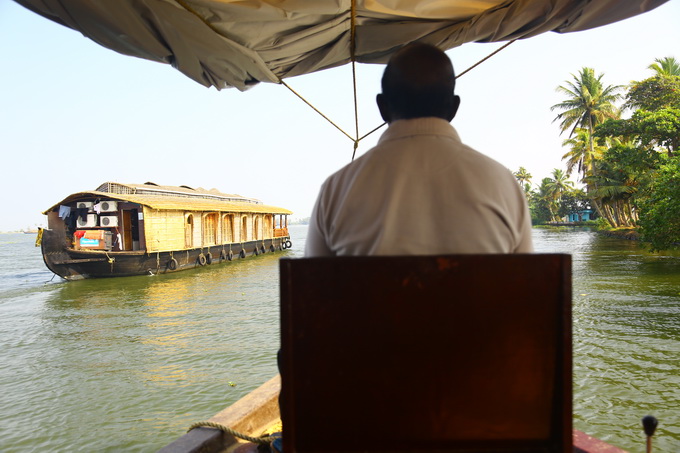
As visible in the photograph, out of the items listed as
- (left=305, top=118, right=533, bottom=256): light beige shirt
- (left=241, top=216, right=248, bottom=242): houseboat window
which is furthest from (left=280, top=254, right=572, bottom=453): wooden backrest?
(left=241, top=216, right=248, bottom=242): houseboat window

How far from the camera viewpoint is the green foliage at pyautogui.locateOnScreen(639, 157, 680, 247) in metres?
14.2

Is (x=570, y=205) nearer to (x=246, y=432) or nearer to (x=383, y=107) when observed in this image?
(x=246, y=432)

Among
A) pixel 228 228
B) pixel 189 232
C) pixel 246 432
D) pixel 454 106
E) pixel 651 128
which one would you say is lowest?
pixel 246 432

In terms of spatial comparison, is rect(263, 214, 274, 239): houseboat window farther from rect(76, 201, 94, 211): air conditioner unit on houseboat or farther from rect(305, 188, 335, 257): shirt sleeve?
rect(305, 188, 335, 257): shirt sleeve

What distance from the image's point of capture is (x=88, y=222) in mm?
18891

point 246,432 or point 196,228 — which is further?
point 196,228

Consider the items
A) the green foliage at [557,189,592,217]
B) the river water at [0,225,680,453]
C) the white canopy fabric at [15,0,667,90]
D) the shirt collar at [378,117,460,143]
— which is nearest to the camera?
the shirt collar at [378,117,460,143]

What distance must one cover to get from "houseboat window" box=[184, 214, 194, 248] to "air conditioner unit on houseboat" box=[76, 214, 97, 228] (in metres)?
3.67

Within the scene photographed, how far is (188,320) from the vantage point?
11.1 m

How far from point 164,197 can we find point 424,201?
79.0 feet

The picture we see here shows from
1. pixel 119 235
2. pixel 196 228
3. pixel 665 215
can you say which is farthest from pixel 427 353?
pixel 196 228

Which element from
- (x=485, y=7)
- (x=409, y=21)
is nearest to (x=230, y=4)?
(x=409, y=21)

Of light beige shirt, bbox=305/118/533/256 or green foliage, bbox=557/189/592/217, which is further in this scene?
green foliage, bbox=557/189/592/217

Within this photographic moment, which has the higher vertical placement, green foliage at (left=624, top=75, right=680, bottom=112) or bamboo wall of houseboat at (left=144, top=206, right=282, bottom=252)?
green foliage at (left=624, top=75, right=680, bottom=112)
